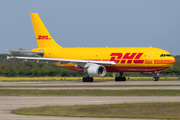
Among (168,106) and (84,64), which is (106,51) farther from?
(168,106)

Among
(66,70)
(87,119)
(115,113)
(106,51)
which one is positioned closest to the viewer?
(87,119)

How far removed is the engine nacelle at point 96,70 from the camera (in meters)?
47.0

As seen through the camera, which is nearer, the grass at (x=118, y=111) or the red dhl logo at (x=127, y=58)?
the grass at (x=118, y=111)

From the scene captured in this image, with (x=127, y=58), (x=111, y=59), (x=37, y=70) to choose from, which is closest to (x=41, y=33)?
(x=37, y=70)

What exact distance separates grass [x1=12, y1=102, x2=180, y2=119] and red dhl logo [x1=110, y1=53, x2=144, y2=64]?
2928 centimetres

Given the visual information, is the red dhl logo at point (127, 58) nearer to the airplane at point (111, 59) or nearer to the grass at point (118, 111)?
the airplane at point (111, 59)

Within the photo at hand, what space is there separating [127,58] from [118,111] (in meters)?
32.4

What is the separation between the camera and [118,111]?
16.3 m

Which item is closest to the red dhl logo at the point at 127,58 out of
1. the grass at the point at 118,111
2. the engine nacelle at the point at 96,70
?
the engine nacelle at the point at 96,70

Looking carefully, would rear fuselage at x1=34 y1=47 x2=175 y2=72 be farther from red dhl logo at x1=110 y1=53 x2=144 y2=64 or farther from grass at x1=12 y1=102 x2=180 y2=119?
grass at x1=12 y1=102 x2=180 y2=119

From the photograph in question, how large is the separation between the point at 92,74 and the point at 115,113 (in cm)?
3171

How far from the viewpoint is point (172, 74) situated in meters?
67.4

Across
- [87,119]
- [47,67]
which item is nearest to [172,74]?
[47,67]

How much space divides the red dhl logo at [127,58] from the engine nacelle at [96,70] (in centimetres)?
250
